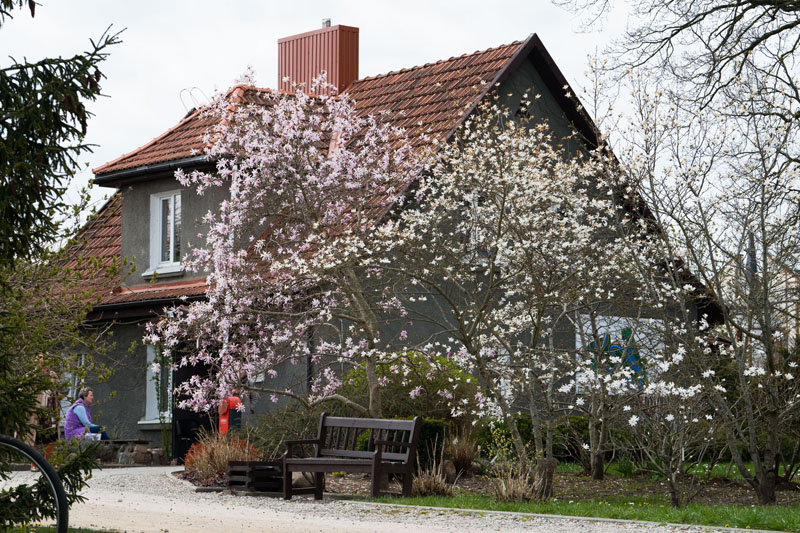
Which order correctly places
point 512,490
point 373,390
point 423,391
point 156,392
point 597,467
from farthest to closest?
point 156,392, point 423,391, point 373,390, point 597,467, point 512,490

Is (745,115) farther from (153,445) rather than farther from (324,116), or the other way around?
(153,445)

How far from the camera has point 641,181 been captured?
13.0 meters

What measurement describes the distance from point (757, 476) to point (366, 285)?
673 cm

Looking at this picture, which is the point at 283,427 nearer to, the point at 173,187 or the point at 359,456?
the point at 359,456

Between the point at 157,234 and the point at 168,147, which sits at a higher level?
the point at 168,147

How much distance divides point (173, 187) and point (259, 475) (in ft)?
32.2

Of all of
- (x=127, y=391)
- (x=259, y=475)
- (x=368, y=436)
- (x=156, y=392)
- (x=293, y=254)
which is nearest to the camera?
(x=259, y=475)

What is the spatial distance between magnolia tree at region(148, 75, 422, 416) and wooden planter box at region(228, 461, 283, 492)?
5.99 ft

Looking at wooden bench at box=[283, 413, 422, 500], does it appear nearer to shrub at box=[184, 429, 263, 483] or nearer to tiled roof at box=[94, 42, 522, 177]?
shrub at box=[184, 429, 263, 483]

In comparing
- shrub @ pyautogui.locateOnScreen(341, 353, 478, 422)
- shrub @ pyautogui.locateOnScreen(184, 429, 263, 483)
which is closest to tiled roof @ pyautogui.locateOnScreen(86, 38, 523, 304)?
shrub @ pyautogui.locateOnScreen(341, 353, 478, 422)

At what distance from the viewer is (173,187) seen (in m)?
22.0

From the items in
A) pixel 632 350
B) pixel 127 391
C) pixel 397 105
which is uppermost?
pixel 397 105

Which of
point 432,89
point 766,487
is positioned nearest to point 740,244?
point 766,487

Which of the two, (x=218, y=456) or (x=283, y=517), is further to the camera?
(x=218, y=456)
